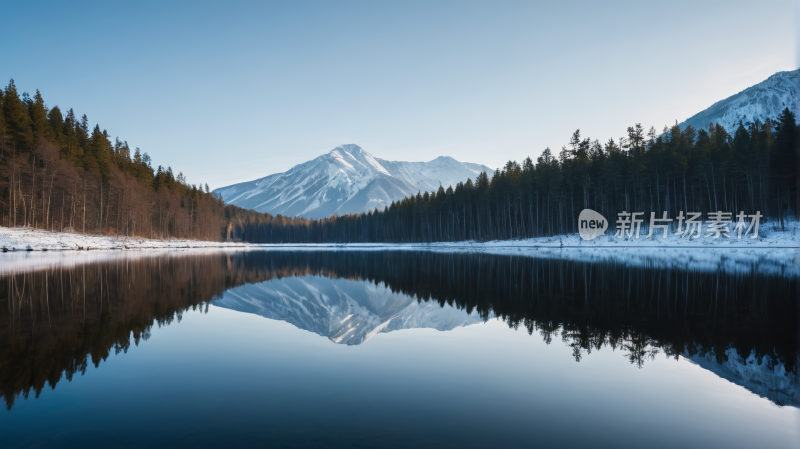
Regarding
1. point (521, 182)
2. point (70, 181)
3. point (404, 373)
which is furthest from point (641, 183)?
point (70, 181)

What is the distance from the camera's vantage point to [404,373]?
6891 mm

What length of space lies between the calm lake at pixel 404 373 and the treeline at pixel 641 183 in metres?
54.3

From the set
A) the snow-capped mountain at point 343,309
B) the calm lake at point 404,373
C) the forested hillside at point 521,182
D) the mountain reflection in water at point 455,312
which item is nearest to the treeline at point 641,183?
the forested hillside at point 521,182

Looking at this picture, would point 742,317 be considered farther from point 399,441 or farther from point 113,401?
point 113,401

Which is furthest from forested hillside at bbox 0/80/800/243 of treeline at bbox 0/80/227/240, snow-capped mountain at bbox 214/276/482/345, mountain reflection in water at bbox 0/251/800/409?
snow-capped mountain at bbox 214/276/482/345

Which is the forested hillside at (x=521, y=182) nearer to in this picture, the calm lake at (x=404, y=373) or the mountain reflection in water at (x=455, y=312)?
the mountain reflection in water at (x=455, y=312)

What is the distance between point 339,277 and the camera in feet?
87.9

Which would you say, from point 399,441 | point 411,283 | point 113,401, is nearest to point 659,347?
point 399,441

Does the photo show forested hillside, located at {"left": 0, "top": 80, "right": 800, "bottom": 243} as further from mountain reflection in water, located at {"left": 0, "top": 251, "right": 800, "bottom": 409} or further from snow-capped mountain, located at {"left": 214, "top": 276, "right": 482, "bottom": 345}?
snow-capped mountain, located at {"left": 214, "top": 276, "right": 482, "bottom": 345}

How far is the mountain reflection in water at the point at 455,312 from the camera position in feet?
23.5

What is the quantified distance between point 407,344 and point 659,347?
211 inches

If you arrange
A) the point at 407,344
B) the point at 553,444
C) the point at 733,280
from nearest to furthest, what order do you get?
the point at 553,444, the point at 407,344, the point at 733,280

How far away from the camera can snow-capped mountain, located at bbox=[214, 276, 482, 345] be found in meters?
11.3

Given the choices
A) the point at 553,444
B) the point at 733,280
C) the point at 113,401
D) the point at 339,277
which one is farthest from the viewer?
the point at 339,277
